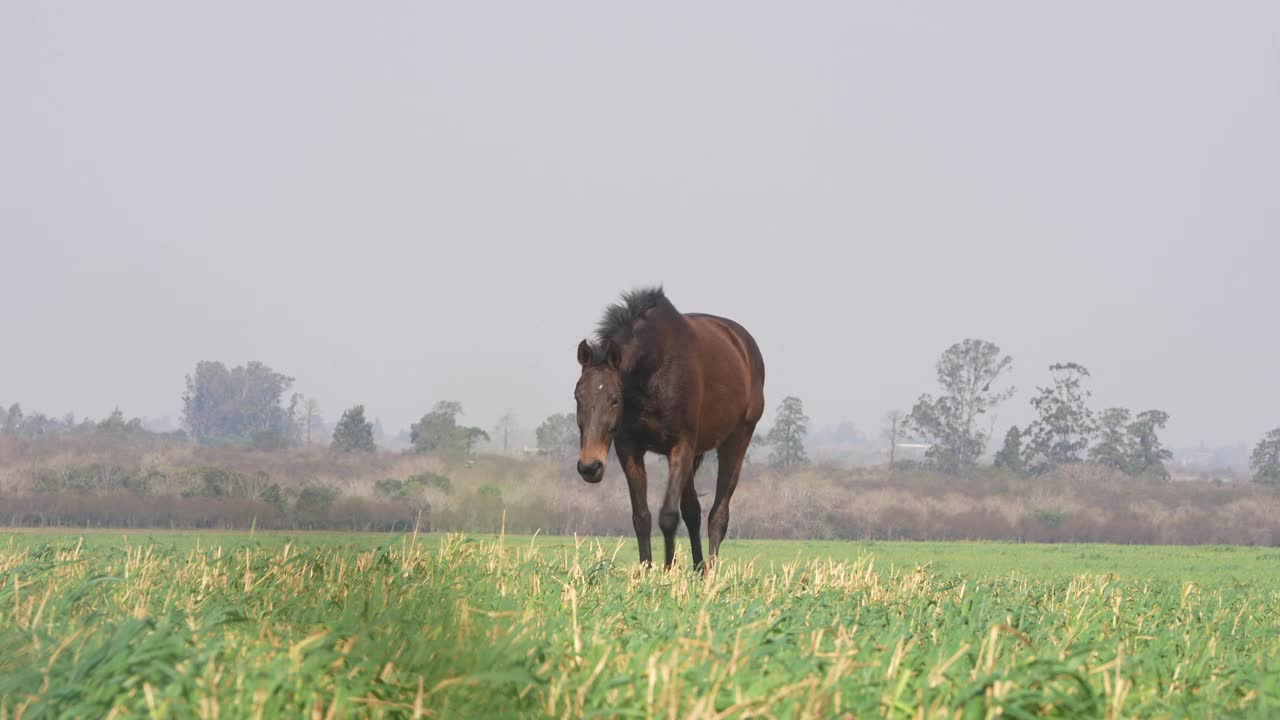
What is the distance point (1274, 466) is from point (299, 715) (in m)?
99.6

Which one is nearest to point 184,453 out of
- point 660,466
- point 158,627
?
point 660,466

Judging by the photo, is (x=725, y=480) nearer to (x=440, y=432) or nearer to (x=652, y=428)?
(x=652, y=428)

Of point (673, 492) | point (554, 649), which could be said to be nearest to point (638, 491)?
point (673, 492)

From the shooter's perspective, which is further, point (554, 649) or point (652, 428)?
point (652, 428)

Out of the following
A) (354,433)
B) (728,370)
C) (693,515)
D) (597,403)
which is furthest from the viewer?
(354,433)

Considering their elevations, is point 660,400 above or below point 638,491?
above

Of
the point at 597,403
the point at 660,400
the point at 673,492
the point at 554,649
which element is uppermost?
the point at 660,400

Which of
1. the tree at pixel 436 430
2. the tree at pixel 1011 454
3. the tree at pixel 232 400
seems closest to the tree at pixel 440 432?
the tree at pixel 436 430

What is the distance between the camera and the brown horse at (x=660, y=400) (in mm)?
10594

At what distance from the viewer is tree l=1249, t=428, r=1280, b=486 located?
86.9m

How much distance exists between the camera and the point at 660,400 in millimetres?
11539

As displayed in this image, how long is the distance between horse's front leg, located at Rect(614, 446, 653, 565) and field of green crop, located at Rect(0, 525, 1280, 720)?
3.00 meters

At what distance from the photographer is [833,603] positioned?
765 cm

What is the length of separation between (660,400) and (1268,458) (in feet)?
326
